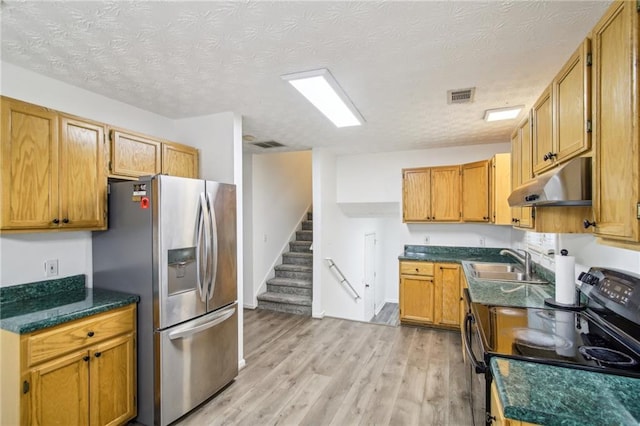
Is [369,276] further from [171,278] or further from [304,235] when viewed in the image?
[171,278]

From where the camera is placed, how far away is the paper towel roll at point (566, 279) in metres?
1.93

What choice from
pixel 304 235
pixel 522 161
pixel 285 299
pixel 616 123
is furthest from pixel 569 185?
pixel 304 235

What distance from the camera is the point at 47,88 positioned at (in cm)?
229

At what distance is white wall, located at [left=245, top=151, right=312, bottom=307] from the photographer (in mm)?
5137

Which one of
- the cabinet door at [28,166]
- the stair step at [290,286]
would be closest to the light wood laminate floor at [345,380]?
the stair step at [290,286]

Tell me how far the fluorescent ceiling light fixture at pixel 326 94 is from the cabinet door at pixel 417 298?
94.2 inches

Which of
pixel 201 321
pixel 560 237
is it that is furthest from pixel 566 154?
pixel 201 321

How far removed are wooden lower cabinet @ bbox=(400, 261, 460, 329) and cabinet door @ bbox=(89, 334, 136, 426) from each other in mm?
3331

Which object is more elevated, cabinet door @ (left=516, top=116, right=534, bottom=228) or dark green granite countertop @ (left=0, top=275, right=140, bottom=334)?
cabinet door @ (left=516, top=116, right=534, bottom=228)

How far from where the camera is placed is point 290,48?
188 cm

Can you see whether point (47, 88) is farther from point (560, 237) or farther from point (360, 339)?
point (560, 237)

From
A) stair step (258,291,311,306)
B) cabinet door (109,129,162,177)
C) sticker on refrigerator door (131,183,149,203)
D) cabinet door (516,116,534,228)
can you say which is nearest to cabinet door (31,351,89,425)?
sticker on refrigerator door (131,183,149,203)

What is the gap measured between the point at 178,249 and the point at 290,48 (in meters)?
1.62

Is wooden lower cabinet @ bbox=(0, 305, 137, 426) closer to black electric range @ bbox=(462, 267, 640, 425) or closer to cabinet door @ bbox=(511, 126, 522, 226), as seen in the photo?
black electric range @ bbox=(462, 267, 640, 425)
